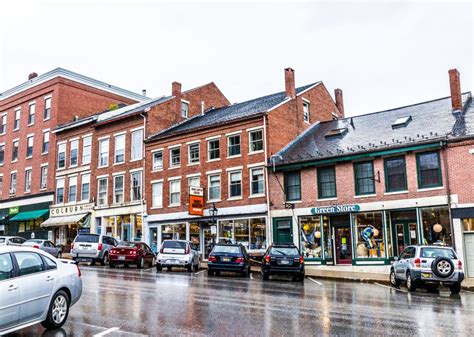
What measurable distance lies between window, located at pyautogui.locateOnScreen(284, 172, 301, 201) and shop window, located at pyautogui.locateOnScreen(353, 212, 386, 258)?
3.73 metres

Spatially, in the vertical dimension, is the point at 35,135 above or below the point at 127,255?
above

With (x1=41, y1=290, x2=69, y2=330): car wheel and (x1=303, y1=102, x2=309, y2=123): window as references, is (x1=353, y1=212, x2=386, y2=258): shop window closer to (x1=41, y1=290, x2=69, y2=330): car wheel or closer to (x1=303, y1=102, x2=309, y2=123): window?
(x1=303, y1=102, x2=309, y2=123): window

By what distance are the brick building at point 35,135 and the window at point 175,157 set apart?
1393 centimetres

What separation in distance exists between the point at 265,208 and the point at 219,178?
4423mm

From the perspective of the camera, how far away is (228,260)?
21.2m

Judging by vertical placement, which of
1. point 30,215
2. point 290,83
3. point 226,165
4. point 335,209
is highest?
point 290,83

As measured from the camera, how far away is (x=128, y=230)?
119 ft

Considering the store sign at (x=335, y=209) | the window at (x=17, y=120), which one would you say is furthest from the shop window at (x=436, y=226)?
the window at (x=17, y=120)

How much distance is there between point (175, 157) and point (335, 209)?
13.3 metres

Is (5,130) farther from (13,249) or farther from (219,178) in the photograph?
(13,249)

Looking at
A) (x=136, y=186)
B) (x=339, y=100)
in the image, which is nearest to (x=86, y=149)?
(x=136, y=186)

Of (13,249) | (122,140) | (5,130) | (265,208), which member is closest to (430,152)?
(265,208)

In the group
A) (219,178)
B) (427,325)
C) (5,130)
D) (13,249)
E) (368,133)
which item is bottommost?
(427,325)

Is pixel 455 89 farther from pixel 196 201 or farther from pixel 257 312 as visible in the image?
pixel 257 312
